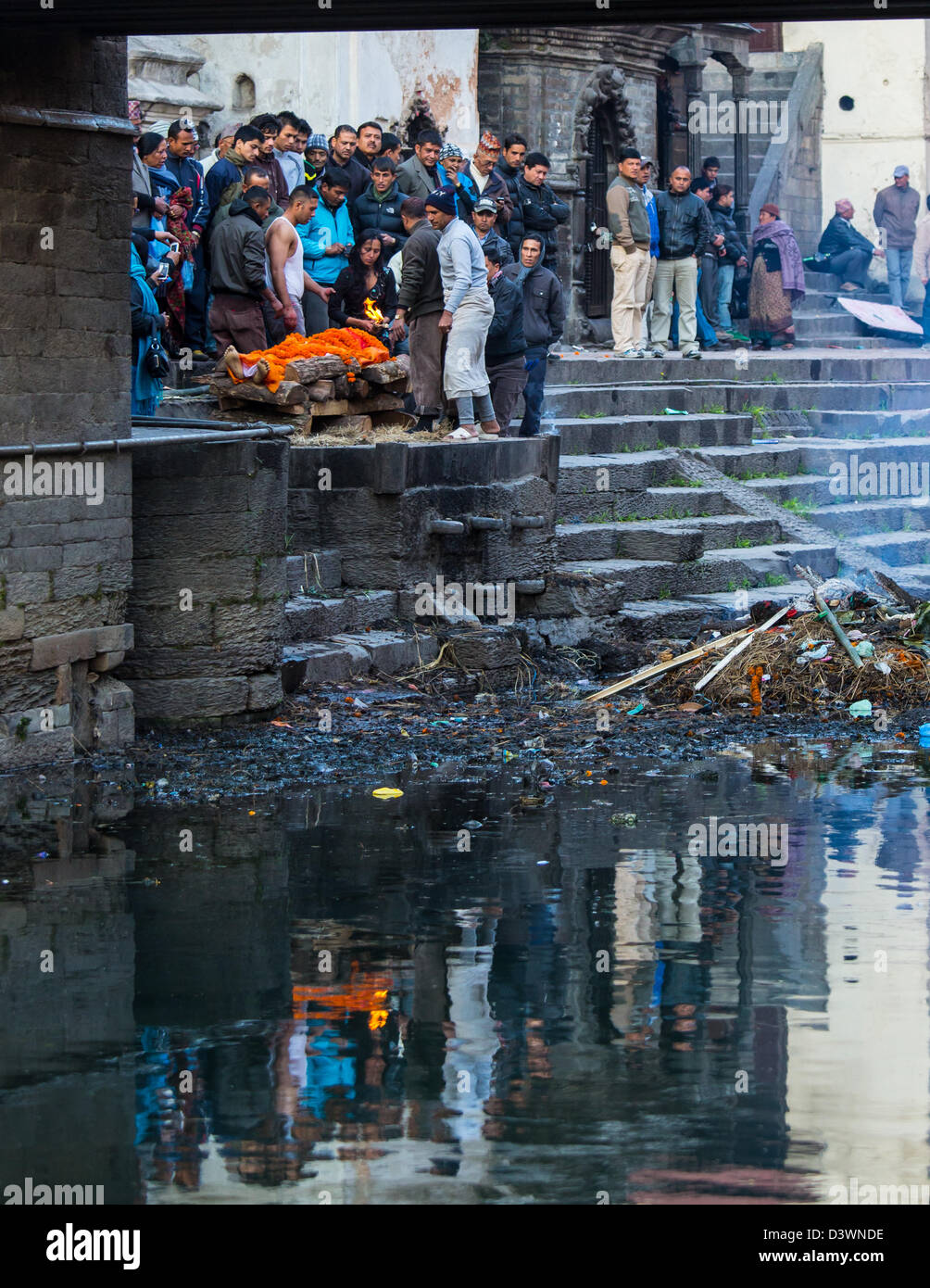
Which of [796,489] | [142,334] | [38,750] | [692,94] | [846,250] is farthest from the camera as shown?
[846,250]

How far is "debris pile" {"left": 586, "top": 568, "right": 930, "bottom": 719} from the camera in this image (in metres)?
12.4

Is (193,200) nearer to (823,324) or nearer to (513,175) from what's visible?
(513,175)

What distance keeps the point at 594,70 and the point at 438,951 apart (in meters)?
20.5

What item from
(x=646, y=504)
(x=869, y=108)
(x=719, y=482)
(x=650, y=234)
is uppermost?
(x=869, y=108)

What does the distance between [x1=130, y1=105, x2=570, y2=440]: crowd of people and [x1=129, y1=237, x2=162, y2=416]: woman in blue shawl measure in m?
0.01

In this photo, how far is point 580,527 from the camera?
1559 centimetres

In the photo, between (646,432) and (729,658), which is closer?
(729,658)

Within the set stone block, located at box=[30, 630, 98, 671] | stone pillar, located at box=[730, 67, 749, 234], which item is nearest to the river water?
stone block, located at box=[30, 630, 98, 671]

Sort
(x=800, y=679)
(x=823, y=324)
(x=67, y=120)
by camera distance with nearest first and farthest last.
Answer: (x=67, y=120) → (x=800, y=679) → (x=823, y=324)

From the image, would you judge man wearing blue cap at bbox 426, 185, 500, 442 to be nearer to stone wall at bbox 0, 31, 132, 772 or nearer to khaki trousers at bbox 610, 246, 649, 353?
stone wall at bbox 0, 31, 132, 772

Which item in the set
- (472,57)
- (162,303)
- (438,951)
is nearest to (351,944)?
(438,951)

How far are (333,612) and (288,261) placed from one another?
2.91 meters

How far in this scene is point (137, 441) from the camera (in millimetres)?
10414

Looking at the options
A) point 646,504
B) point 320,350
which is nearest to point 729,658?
point 320,350
